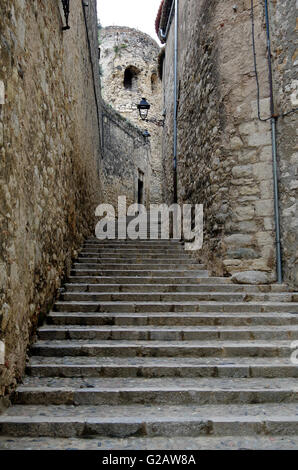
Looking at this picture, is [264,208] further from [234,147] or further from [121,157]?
[121,157]

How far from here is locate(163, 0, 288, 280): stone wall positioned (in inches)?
200

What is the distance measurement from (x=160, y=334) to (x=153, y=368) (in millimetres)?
604

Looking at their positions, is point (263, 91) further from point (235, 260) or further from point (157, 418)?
point (157, 418)

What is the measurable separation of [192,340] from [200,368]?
58cm

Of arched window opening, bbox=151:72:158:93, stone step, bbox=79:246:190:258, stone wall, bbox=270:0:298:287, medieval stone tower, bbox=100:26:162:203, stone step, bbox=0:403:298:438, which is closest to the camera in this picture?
stone step, bbox=0:403:298:438

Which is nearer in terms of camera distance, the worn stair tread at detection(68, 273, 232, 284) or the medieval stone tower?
the worn stair tread at detection(68, 273, 232, 284)

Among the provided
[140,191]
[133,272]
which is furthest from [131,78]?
[133,272]

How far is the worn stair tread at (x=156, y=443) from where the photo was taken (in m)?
2.13

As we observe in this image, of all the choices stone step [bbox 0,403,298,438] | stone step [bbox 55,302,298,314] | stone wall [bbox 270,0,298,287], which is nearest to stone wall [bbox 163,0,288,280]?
stone wall [bbox 270,0,298,287]

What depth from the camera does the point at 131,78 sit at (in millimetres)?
20781

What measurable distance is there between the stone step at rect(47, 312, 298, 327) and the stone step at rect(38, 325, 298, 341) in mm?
216

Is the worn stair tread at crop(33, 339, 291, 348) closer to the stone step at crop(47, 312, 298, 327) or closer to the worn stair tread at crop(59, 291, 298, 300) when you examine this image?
the stone step at crop(47, 312, 298, 327)
